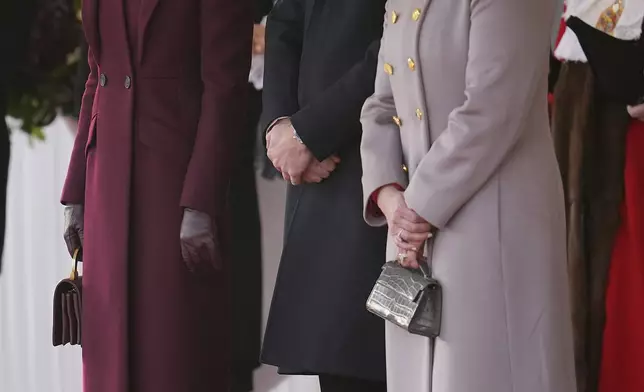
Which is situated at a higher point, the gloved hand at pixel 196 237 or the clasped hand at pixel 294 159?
the clasped hand at pixel 294 159

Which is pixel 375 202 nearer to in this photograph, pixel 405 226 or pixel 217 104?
Answer: pixel 405 226

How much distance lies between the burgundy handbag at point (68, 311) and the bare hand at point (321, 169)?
1.79ft

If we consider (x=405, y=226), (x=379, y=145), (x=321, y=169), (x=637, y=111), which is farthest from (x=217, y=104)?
(x=637, y=111)

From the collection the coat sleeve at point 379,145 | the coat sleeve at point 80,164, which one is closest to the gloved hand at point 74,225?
the coat sleeve at point 80,164

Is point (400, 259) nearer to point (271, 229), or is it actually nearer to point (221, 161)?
point (221, 161)

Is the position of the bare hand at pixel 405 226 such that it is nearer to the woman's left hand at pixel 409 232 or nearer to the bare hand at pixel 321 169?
the woman's left hand at pixel 409 232

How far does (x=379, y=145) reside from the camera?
1219 millimetres

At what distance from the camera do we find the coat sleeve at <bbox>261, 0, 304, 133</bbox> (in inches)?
55.7

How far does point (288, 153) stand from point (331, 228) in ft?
0.47

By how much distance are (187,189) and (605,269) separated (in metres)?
0.83

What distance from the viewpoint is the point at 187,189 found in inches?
57.6

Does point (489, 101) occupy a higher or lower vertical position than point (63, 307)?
higher

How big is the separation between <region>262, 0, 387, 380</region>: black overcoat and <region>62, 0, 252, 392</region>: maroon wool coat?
147 millimetres

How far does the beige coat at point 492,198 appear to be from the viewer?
1.07 metres
